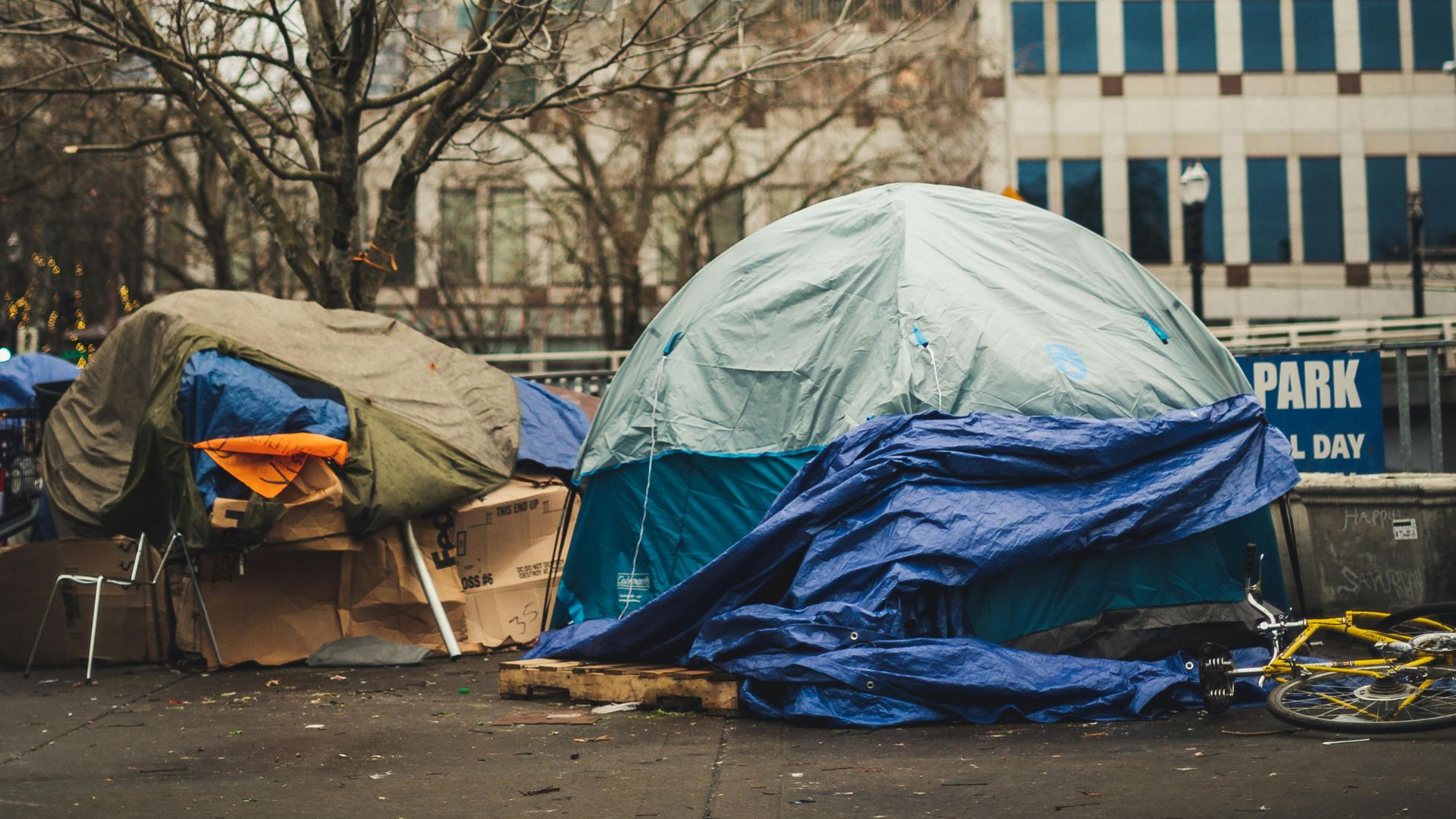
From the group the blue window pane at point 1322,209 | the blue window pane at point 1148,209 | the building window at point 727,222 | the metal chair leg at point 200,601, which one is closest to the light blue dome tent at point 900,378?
the metal chair leg at point 200,601

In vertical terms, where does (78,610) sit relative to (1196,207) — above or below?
below

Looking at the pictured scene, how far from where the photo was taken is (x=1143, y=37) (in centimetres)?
3750

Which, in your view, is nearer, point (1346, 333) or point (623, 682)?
point (623, 682)

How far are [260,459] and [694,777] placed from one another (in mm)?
4502

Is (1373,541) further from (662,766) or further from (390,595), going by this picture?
(390,595)

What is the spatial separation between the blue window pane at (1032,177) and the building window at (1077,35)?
255 cm

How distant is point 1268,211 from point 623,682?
33.9 meters

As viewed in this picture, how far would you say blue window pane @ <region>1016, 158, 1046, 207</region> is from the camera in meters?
37.2

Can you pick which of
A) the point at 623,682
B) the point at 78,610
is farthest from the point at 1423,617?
the point at 78,610

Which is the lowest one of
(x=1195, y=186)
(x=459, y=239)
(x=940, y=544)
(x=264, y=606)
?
(x=264, y=606)

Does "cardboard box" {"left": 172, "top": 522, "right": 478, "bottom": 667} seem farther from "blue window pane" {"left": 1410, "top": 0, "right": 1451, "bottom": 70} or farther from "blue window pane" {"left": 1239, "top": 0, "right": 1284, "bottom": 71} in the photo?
"blue window pane" {"left": 1410, "top": 0, "right": 1451, "bottom": 70}

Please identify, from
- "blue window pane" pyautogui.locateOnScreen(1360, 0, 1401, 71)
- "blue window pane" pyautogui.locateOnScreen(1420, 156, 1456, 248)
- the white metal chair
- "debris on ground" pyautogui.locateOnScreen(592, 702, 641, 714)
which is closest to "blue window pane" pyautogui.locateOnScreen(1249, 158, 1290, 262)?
"blue window pane" pyautogui.locateOnScreen(1360, 0, 1401, 71)

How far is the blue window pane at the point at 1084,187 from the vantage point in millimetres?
37188

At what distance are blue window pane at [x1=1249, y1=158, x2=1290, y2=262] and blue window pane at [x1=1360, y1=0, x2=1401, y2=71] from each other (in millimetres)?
3612
